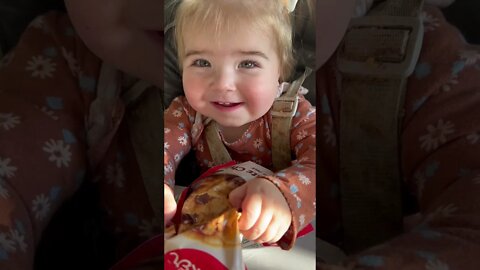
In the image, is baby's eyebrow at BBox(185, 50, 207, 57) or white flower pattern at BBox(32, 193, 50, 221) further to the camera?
white flower pattern at BBox(32, 193, 50, 221)

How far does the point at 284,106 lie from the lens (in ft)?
1.84

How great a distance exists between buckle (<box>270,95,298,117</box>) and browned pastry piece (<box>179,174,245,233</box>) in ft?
0.24

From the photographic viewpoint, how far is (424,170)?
67 cm

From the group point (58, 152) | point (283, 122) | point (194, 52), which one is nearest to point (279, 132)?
point (283, 122)

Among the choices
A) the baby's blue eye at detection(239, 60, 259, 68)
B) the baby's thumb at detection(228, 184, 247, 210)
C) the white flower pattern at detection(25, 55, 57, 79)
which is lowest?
the baby's thumb at detection(228, 184, 247, 210)

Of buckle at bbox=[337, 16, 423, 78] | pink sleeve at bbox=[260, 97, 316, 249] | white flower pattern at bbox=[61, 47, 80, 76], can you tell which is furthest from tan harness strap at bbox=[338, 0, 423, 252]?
white flower pattern at bbox=[61, 47, 80, 76]

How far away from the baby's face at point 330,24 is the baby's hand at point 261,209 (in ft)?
0.51

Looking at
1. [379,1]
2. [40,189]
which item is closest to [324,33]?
[379,1]

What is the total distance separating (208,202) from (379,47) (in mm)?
260

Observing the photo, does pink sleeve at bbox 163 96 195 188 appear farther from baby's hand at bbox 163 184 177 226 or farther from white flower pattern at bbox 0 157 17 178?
white flower pattern at bbox 0 157 17 178

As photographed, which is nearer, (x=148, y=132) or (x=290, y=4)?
(x=290, y=4)

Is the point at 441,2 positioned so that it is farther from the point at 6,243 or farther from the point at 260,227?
the point at 6,243

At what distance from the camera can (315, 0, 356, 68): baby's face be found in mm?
605

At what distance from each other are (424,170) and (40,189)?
0.43 m
